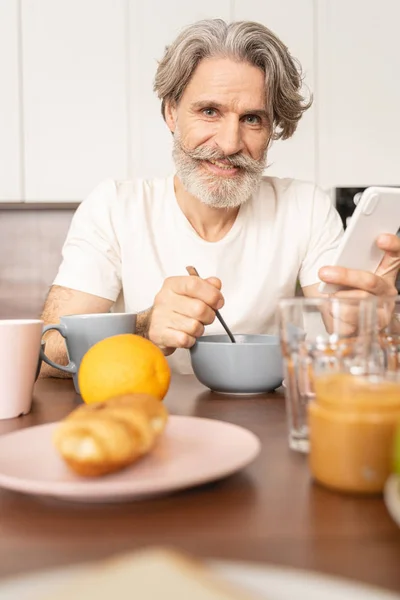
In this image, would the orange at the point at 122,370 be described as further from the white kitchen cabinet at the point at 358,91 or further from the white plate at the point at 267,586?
the white kitchen cabinet at the point at 358,91

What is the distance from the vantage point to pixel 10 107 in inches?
106

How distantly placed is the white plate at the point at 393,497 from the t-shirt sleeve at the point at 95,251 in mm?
1172

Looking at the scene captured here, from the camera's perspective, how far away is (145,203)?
169 centimetres

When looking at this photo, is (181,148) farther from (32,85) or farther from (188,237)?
(32,85)

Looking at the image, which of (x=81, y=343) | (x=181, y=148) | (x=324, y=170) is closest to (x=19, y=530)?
(x=81, y=343)

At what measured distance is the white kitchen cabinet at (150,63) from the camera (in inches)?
105

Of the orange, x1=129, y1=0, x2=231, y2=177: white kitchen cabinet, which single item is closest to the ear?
x1=129, y1=0, x2=231, y2=177: white kitchen cabinet

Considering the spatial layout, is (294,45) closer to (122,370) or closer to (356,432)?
(122,370)

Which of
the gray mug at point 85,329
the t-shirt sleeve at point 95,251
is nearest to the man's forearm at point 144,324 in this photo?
the gray mug at point 85,329

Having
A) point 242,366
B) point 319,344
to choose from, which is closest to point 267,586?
point 319,344

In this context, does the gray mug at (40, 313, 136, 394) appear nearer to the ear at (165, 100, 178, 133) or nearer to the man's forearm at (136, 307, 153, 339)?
the man's forearm at (136, 307, 153, 339)

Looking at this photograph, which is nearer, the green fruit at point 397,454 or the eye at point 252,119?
the green fruit at point 397,454

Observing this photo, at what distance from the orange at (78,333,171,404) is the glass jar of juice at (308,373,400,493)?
0.28 metres

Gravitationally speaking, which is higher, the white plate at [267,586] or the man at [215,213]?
the man at [215,213]
